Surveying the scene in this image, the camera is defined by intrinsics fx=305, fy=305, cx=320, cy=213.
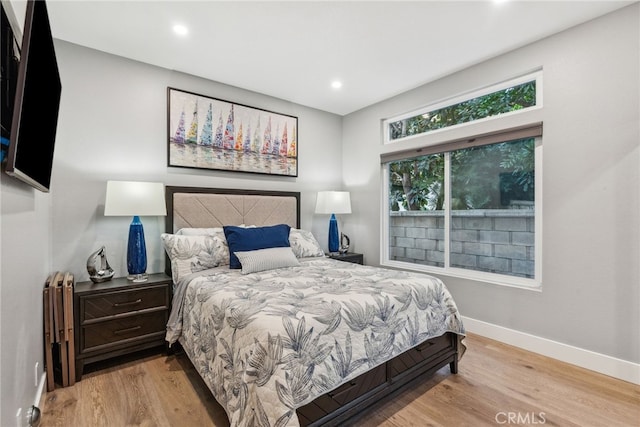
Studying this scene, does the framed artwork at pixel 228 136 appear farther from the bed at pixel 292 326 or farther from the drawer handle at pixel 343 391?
the drawer handle at pixel 343 391

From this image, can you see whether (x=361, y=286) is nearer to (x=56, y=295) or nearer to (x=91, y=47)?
(x=56, y=295)

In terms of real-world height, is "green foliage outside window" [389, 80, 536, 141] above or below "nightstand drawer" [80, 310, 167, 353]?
above

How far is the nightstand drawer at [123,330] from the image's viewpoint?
2283mm

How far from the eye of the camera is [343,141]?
464 cm

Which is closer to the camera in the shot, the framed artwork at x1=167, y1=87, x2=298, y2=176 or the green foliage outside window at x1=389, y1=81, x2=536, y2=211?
the green foliage outside window at x1=389, y1=81, x2=536, y2=211

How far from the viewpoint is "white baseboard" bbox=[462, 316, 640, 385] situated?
2.22 meters

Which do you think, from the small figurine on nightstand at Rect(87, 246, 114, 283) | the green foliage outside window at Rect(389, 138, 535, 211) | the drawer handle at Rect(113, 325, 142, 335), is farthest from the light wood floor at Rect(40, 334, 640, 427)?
the green foliage outside window at Rect(389, 138, 535, 211)

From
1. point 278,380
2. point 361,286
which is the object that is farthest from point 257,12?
point 278,380

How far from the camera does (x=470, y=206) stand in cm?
326

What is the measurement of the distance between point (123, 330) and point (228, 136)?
2.15m

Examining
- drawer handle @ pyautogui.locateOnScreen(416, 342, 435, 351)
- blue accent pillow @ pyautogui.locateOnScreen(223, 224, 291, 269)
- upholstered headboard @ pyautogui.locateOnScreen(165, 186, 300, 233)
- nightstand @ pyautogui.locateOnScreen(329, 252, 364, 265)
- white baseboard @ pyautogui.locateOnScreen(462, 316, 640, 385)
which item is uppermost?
upholstered headboard @ pyautogui.locateOnScreen(165, 186, 300, 233)

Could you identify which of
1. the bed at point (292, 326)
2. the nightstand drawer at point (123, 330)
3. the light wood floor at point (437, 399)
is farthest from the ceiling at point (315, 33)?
the light wood floor at point (437, 399)

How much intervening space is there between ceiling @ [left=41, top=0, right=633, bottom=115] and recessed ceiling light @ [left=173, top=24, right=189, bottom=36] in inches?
1.5

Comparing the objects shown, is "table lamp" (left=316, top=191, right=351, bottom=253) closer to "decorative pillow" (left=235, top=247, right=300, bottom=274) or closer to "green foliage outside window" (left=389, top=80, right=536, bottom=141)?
"green foliage outside window" (left=389, top=80, right=536, bottom=141)
